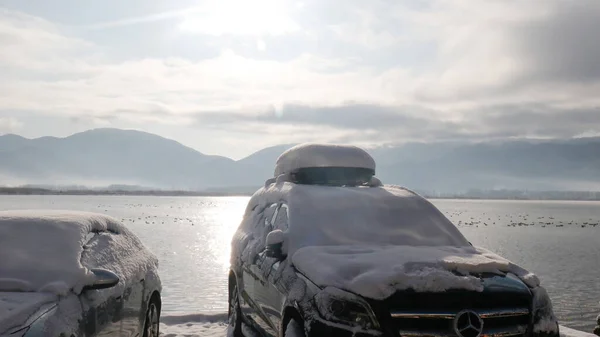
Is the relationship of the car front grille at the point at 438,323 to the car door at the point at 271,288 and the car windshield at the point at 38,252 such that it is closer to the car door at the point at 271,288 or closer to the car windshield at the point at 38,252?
the car door at the point at 271,288

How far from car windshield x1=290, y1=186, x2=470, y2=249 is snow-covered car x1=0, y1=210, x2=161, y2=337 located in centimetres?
164

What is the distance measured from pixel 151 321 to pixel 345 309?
2.90 m

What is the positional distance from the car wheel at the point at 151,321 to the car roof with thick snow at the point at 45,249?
3.42ft

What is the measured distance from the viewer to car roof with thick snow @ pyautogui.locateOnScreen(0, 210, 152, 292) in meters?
4.12

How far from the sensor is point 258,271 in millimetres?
5770

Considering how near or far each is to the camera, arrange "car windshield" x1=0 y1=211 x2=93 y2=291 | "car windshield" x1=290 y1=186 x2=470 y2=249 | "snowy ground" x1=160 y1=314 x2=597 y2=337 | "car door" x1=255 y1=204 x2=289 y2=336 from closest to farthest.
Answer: "car windshield" x1=0 y1=211 x2=93 y2=291 < "car door" x1=255 y1=204 x2=289 y2=336 < "car windshield" x1=290 y1=186 x2=470 y2=249 < "snowy ground" x1=160 y1=314 x2=597 y2=337

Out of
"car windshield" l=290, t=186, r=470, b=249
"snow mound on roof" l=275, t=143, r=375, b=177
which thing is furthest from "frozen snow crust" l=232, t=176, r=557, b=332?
"snow mound on roof" l=275, t=143, r=375, b=177

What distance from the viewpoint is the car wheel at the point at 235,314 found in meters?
7.02

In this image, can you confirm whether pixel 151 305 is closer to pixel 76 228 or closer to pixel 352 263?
pixel 76 228

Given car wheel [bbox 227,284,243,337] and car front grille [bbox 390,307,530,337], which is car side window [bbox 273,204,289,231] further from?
car front grille [bbox 390,307,530,337]

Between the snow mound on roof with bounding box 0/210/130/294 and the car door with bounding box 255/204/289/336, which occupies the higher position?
the snow mound on roof with bounding box 0/210/130/294

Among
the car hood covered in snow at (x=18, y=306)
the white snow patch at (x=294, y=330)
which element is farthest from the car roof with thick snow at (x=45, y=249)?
the white snow patch at (x=294, y=330)

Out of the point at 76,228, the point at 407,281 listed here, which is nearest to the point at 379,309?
the point at 407,281

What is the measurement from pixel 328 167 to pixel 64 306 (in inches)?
178
